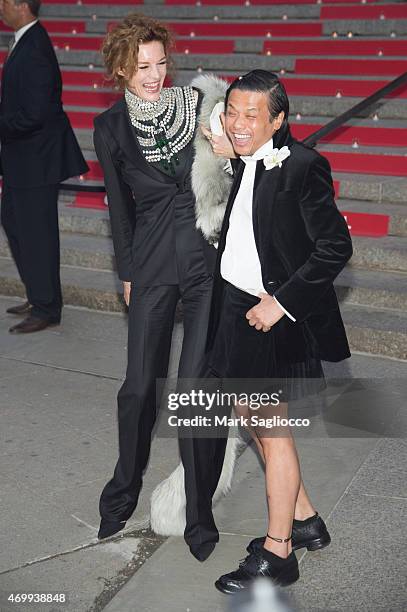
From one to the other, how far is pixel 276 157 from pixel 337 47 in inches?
276

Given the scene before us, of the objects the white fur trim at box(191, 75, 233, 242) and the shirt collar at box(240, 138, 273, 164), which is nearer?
the shirt collar at box(240, 138, 273, 164)

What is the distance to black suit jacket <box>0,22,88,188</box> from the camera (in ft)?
20.4

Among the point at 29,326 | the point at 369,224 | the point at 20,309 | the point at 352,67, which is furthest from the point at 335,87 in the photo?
the point at 29,326

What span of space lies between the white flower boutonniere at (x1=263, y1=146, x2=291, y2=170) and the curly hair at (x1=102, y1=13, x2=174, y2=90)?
0.73 meters

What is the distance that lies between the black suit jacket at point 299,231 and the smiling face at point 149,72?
2.13ft

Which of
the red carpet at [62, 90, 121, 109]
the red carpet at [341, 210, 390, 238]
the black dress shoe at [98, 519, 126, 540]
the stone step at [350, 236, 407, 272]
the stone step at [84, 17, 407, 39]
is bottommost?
the black dress shoe at [98, 519, 126, 540]

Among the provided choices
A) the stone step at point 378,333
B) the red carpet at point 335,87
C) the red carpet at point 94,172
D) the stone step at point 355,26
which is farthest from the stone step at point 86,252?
the stone step at point 355,26

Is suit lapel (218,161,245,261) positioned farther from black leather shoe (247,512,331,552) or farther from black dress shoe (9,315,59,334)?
black dress shoe (9,315,59,334)

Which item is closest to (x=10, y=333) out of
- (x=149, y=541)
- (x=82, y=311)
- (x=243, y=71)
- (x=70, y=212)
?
(x=82, y=311)

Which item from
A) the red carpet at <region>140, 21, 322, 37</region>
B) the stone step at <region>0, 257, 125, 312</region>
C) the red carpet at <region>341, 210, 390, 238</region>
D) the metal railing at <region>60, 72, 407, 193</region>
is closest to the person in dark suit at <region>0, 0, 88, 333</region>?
the stone step at <region>0, 257, 125, 312</region>

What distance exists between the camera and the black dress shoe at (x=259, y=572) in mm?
3545

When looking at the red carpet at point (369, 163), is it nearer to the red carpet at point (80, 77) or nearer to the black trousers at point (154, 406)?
the red carpet at point (80, 77)

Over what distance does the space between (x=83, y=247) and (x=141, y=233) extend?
3796mm

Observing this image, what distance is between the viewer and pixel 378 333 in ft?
19.3
